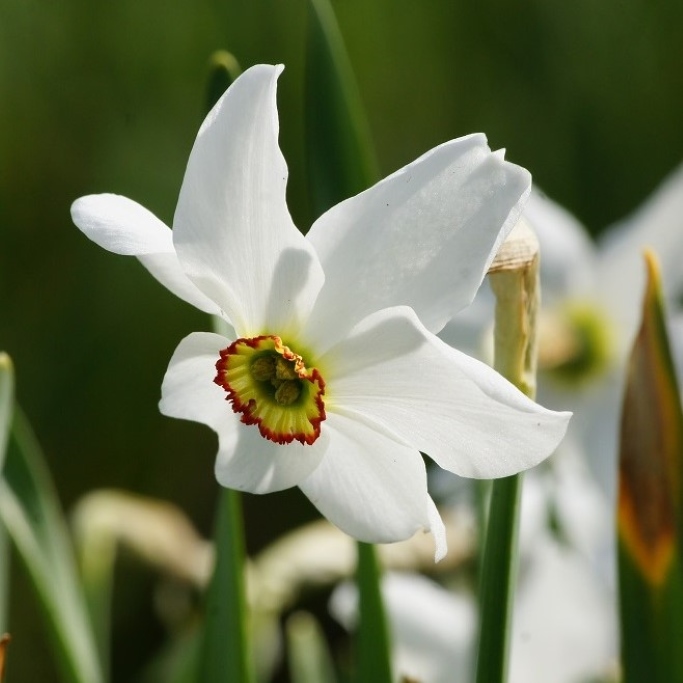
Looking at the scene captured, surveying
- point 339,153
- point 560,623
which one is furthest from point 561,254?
point 339,153

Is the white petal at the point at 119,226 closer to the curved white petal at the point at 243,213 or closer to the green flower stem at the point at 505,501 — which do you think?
the curved white petal at the point at 243,213

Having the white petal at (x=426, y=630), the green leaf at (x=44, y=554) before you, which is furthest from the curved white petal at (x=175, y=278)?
the white petal at (x=426, y=630)

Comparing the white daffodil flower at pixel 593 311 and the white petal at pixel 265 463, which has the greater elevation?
the white daffodil flower at pixel 593 311

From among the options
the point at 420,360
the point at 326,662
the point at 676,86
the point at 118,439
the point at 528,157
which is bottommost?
the point at 326,662

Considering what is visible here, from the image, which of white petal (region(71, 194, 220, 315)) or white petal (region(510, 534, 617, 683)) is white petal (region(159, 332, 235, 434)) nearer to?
white petal (region(71, 194, 220, 315))

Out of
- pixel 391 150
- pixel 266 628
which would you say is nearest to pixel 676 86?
pixel 391 150

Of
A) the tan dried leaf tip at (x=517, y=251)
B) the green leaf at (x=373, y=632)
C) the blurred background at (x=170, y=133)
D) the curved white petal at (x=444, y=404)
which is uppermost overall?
the blurred background at (x=170, y=133)

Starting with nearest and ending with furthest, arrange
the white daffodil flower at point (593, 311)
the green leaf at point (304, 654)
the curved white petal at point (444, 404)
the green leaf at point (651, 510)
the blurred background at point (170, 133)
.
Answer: the curved white petal at point (444, 404), the green leaf at point (651, 510), the green leaf at point (304, 654), the white daffodil flower at point (593, 311), the blurred background at point (170, 133)

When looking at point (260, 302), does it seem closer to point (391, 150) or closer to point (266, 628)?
point (266, 628)
